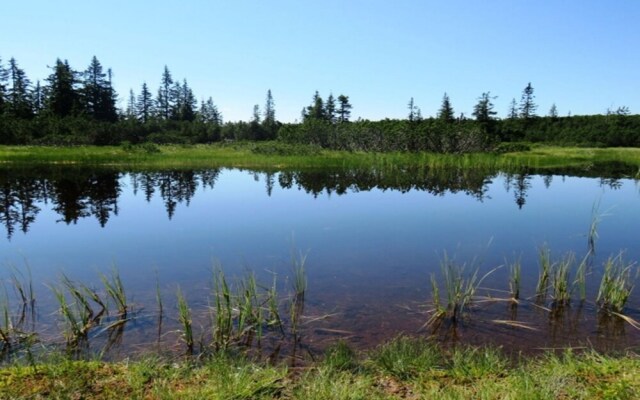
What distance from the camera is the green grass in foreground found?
4.00m

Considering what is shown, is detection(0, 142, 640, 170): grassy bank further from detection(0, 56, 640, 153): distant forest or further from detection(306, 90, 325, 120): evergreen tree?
detection(306, 90, 325, 120): evergreen tree

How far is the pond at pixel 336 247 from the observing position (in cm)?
653

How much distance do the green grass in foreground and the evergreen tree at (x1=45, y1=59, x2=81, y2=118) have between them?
225ft

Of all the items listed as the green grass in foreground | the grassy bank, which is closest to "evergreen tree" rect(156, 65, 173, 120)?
the grassy bank

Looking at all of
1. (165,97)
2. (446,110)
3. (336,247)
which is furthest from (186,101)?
(336,247)

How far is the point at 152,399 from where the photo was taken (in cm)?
401

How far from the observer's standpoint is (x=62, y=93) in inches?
2559

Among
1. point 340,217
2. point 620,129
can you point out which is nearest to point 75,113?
point 340,217

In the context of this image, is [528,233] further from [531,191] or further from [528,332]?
[531,191]

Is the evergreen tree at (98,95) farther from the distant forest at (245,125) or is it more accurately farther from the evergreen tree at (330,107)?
the evergreen tree at (330,107)

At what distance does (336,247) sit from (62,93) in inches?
2693

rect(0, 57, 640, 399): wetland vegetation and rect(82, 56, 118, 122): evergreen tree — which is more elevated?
rect(82, 56, 118, 122): evergreen tree

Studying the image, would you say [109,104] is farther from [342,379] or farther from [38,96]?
[342,379]

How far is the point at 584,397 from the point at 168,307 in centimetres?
582
